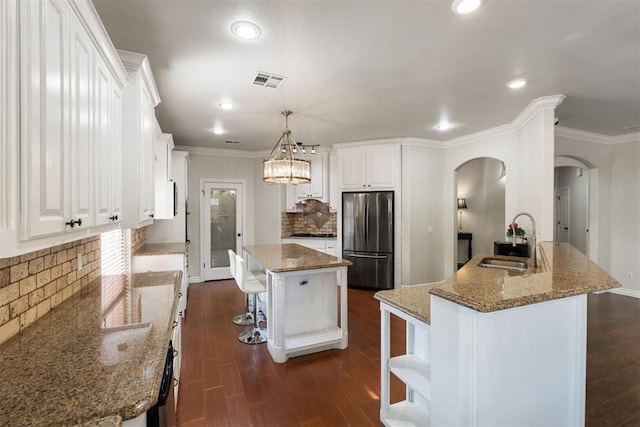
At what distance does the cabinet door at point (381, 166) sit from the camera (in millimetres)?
5039

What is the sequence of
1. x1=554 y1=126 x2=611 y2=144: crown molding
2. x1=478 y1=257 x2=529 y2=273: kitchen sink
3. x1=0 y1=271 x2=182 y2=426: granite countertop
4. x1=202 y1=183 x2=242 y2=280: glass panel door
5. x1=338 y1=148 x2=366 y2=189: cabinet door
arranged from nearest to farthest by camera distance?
x1=0 y1=271 x2=182 y2=426: granite countertop < x1=478 y1=257 x2=529 y2=273: kitchen sink < x1=554 y1=126 x2=611 y2=144: crown molding < x1=338 y1=148 x2=366 y2=189: cabinet door < x1=202 y1=183 x2=242 y2=280: glass panel door

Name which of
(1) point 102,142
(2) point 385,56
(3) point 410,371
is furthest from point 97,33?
(3) point 410,371

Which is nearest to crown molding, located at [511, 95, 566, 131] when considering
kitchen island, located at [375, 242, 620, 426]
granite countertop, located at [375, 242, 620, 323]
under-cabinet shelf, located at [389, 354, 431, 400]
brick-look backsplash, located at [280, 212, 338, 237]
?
granite countertop, located at [375, 242, 620, 323]

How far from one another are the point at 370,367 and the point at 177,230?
332 cm

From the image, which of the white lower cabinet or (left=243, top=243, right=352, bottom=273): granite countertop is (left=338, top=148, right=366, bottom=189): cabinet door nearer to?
(left=243, top=243, right=352, bottom=273): granite countertop

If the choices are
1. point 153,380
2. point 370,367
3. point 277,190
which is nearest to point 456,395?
point 153,380

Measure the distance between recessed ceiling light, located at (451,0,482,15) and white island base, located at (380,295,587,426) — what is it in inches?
64.0

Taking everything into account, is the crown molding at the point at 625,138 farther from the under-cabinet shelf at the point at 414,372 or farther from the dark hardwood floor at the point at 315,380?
the under-cabinet shelf at the point at 414,372

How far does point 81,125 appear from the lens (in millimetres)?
1267

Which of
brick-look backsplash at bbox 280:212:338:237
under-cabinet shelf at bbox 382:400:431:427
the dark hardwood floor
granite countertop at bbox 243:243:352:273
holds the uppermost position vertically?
brick-look backsplash at bbox 280:212:338:237

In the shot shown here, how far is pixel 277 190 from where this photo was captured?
587 centimetres

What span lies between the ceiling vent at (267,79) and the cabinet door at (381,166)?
2.67 m

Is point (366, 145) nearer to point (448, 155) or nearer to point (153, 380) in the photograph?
point (448, 155)

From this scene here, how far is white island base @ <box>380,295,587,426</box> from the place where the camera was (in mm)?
1224
